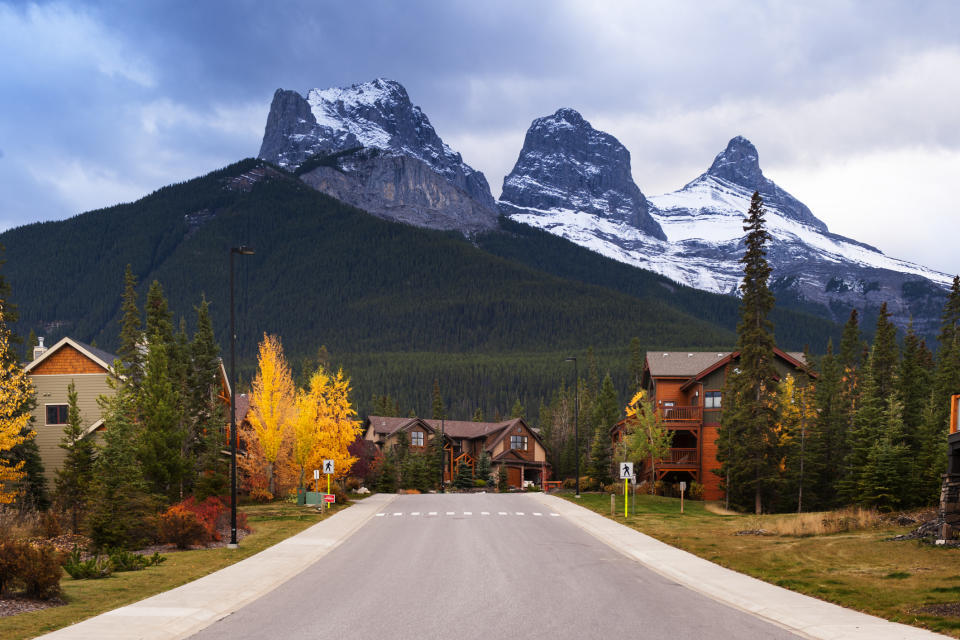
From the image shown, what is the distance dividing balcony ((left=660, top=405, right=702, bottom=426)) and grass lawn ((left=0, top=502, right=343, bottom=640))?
33.5 m

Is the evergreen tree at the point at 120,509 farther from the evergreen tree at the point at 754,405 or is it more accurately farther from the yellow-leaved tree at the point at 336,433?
the evergreen tree at the point at 754,405

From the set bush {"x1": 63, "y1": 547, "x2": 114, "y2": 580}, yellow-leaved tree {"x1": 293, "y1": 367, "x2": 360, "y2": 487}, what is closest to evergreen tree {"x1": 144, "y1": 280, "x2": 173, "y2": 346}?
yellow-leaved tree {"x1": 293, "y1": 367, "x2": 360, "y2": 487}

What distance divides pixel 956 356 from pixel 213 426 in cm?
4551

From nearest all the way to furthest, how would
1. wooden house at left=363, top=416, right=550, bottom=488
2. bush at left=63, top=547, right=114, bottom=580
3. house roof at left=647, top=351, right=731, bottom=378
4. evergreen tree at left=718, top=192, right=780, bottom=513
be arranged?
1. bush at left=63, top=547, right=114, bottom=580
2. evergreen tree at left=718, top=192, right=780, bottom=513
3. house roof at left=647, top=351, right=731, bottom=378
4. wooden house at left=363, top=416, right=550, bottom=488

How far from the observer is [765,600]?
16.4 m

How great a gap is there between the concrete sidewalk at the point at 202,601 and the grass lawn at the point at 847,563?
1115cm

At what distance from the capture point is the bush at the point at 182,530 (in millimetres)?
25859

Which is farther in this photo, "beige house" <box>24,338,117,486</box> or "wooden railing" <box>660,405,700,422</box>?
"wooden railing" <box>660,405,700,422</box>

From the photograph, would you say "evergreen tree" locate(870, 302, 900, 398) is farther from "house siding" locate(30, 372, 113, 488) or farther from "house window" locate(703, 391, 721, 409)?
"house siding" locate(30, 372, 113, 488)

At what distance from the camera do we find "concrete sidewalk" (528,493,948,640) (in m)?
13.3

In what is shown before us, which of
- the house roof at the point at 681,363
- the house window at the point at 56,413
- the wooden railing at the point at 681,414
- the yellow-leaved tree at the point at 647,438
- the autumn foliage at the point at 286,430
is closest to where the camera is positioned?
the autumn foliage at the point at 286,430

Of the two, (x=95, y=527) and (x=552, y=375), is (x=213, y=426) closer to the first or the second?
(x=95, y=527)

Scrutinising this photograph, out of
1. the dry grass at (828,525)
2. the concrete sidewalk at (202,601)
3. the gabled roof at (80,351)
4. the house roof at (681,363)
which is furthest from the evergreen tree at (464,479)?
the concrete sidewalk at (202,601)

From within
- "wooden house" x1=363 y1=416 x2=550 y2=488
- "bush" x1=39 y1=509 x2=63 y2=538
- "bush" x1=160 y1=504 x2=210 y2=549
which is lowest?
"wooden house" x1=363 y1=416 x2=550 y2=488
